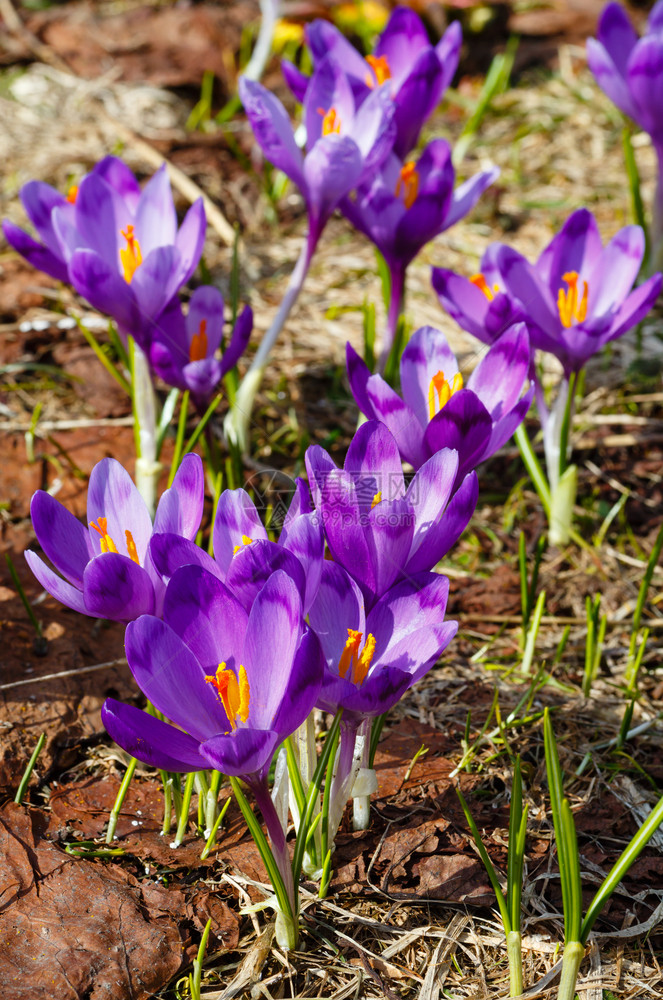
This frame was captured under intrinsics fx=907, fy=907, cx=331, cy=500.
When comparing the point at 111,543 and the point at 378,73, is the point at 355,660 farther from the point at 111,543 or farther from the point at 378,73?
the point at 378,73

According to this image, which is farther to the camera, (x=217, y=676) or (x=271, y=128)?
(x=271, y=128)

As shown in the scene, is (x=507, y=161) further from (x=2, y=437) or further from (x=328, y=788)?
(x=328, y=788)

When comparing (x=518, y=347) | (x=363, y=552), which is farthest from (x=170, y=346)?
(x=363, y=552)

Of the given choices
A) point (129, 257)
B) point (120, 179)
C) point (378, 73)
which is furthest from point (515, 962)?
point (378, 73)

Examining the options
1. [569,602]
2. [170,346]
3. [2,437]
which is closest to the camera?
[170,346]

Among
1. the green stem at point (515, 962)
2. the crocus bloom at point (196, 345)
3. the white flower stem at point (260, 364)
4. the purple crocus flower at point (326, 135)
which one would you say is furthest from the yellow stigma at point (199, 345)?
the green stem at point (515, 962)

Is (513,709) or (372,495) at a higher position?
(372,495)
